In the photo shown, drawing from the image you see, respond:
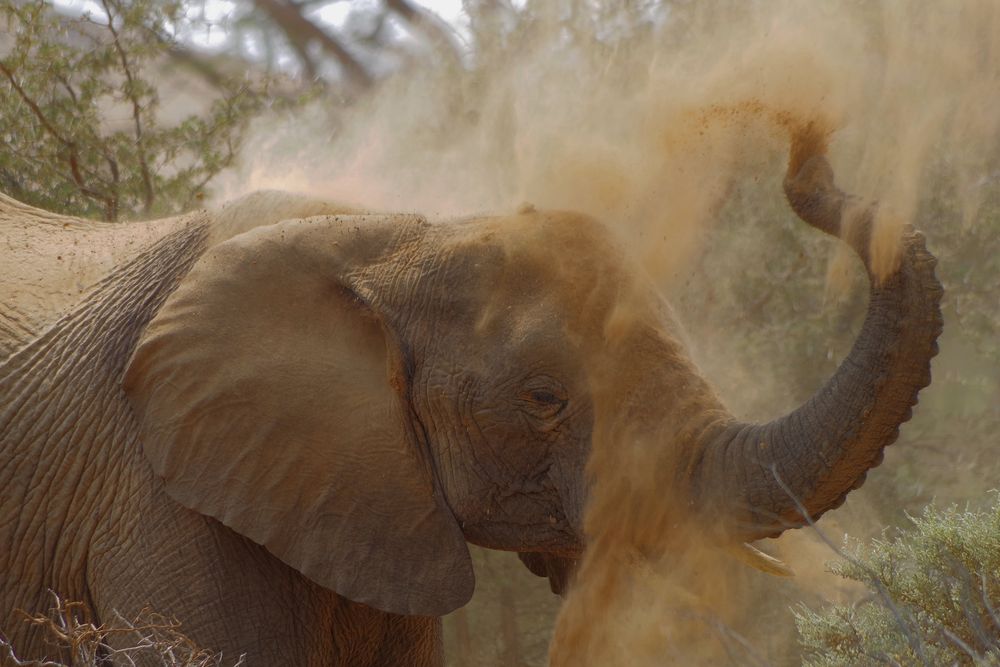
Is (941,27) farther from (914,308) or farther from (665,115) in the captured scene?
(914,308)

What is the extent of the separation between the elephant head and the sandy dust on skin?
7.4 inches

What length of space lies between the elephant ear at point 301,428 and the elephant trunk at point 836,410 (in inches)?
36.2

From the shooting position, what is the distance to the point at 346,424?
4336 mm

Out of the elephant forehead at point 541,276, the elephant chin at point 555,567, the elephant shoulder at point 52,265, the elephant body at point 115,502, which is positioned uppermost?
the elephant forehead at point 541,276

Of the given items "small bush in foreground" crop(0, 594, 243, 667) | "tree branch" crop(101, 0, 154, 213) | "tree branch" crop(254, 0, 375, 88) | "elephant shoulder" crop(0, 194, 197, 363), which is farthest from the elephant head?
"tree branch" crop(254, 0, 375, 88)

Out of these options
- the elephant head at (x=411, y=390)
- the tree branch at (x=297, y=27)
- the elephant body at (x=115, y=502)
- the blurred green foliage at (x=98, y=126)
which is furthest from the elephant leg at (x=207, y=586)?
the tree branch at (x=297, y=27)

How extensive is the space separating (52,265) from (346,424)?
5.01ft

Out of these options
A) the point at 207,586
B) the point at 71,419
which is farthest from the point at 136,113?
the point at 207,586

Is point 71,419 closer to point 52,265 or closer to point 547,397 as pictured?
point 52,265

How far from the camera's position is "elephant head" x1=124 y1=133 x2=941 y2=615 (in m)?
4.17

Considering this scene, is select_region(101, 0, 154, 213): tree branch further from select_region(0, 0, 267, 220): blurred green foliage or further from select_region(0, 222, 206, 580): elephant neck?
select_region(0, 222, 206, 580): elephant neck

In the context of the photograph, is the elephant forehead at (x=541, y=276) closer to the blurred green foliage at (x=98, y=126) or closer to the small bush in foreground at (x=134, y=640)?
the small bush in foreground at (x=134, y=640)

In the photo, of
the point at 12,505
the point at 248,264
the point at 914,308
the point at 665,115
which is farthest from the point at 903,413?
the point at 12,505

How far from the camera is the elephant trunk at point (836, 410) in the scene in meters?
3.52
